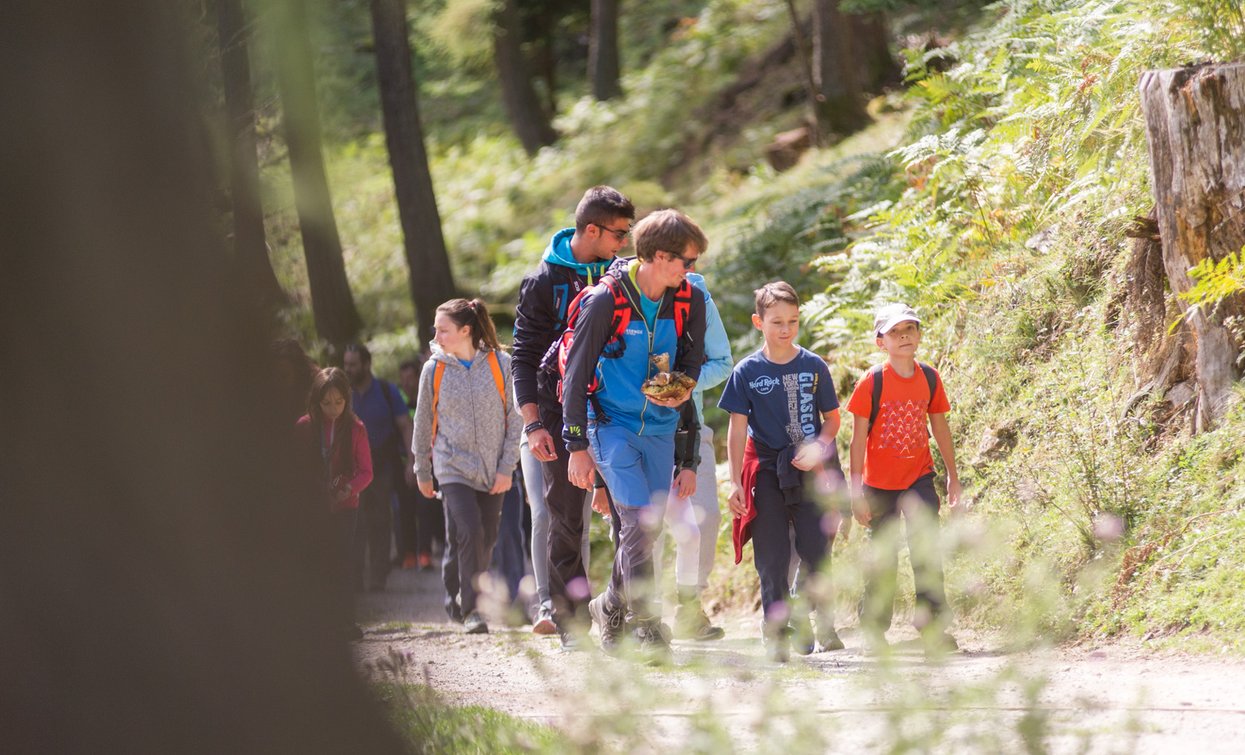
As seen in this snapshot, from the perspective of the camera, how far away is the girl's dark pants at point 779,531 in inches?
274

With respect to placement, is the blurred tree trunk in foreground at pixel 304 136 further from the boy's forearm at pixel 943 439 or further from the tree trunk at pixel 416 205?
the tree trunk at pixel 416 205

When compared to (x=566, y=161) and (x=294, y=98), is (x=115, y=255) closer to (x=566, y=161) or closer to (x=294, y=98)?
(x=294, y=98)

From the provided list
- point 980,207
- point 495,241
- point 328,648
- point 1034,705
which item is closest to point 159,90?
point 328,648

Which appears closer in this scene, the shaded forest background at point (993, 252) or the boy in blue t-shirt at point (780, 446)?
the shaded forest background at point (993, 252)

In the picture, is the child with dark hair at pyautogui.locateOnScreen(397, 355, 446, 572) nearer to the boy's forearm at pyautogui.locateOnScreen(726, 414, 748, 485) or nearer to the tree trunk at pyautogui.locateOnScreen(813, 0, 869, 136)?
the boy's forearm at pyautogui.locateOnScreen(726, 414, 748, 485)

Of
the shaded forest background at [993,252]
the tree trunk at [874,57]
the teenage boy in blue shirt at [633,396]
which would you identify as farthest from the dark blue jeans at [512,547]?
the tree trunk at [874,57]

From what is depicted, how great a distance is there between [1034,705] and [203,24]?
235 centimetres

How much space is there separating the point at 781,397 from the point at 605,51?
66.1 feet

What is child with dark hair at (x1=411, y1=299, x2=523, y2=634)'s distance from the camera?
862 centimetres

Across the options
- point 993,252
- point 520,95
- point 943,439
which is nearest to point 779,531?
point 943,439

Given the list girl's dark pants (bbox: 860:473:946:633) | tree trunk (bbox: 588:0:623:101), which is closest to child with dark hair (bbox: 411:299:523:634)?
girl's dark pants (bbox: 860:473:946:633)

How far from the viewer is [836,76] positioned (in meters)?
17.5

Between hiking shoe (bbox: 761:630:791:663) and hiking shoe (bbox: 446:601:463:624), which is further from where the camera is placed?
hiking shoe (bbox: 446:601:463:624)

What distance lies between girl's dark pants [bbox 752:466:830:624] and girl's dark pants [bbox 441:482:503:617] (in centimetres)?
229
